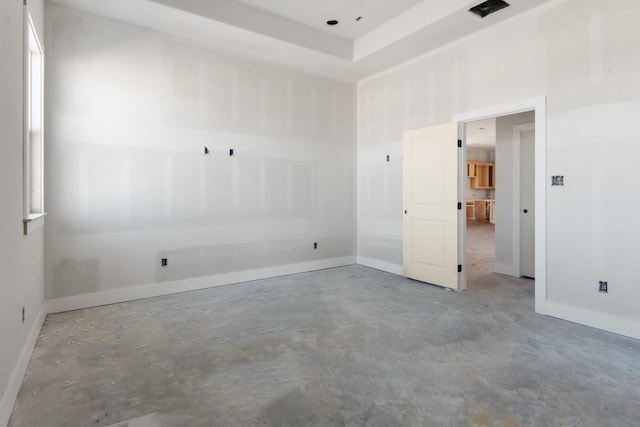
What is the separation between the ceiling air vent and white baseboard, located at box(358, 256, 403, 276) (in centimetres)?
341

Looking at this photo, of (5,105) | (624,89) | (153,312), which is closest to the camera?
(5,105)

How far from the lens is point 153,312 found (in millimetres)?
3504

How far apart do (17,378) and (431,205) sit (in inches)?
172

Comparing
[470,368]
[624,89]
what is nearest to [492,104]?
[624,89]

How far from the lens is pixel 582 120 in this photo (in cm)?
317

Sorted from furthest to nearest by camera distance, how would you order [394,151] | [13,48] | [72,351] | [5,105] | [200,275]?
[394,151] → [200,275] → [72,351] → [13,48] → [5,105]

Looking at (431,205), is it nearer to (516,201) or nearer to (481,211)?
(516,201)

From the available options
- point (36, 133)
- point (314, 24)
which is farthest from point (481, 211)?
point (36, 133)

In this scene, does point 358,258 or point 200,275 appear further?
point 358,258

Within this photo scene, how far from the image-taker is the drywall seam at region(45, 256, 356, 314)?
3586 mm

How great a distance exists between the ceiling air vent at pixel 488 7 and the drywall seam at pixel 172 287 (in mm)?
3928

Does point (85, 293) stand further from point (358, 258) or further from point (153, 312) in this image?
point (358, 258)

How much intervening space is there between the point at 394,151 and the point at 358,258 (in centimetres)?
198

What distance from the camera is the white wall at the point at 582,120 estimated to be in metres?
2.93
